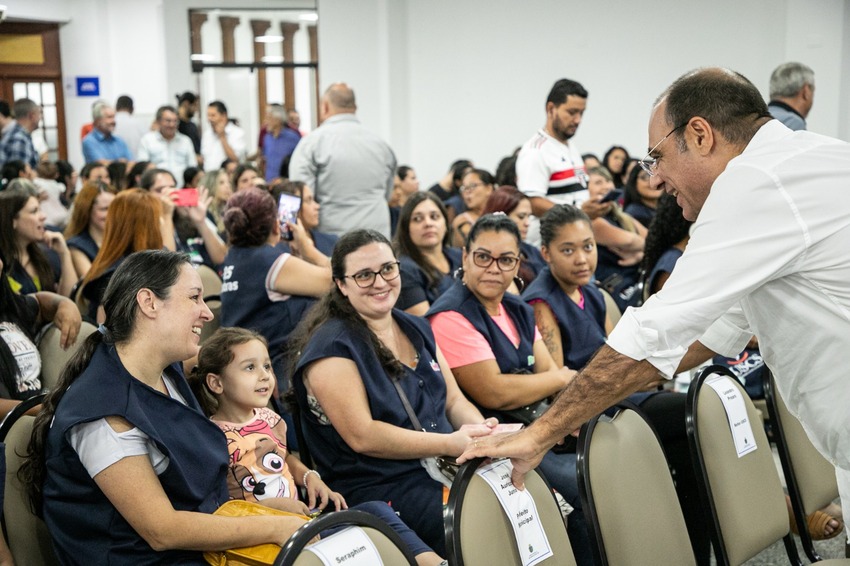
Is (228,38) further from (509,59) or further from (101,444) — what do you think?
(101,444)

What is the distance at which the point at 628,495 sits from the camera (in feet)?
6.84

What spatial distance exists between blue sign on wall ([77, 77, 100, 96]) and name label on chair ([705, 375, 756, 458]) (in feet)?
35.0

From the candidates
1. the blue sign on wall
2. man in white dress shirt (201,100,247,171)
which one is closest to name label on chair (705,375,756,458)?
man in white dress shirt (201,100,247,171)

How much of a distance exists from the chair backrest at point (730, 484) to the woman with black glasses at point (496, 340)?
1.85ft

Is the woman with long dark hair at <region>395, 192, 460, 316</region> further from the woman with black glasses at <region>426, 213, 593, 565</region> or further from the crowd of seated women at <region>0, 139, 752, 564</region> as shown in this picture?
the woman with black glasses at <region>426, 213, 593, 565</region>

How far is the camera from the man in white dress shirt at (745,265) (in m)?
1.56

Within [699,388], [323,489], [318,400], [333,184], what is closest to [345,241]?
[318,400]

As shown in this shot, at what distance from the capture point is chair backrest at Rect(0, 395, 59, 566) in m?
2.02

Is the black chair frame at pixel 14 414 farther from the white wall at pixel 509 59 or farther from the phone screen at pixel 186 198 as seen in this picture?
the white wall at pixel 509 59

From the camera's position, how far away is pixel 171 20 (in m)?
10.6

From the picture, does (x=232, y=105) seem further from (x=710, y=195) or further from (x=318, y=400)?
(x=710, y=195)

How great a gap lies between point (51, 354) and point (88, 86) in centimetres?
938

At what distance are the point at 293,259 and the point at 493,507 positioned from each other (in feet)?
6.49

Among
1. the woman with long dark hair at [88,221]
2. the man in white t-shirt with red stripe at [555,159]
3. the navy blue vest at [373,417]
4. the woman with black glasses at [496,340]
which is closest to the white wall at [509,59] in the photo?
the man in white t-shirt with red stripe at [555,159]
